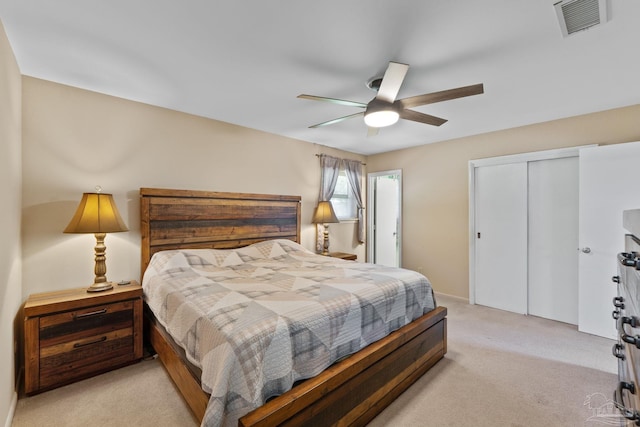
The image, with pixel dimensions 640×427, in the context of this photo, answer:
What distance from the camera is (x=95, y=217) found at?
7.76 feet

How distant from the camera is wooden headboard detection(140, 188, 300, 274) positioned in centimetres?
296

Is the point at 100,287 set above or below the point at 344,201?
below

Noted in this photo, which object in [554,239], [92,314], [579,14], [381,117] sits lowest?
[92,314]

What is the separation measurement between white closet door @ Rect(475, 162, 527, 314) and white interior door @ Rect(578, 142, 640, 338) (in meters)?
0.65

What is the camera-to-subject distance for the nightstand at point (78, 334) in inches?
80.7

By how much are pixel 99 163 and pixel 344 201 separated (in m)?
3.63

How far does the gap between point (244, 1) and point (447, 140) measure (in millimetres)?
3693

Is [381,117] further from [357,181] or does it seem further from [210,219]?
[357,181]

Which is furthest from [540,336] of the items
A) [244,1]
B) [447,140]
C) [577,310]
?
[244,1]

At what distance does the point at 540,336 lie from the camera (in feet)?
9.96

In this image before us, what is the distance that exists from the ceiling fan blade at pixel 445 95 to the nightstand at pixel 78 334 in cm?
282

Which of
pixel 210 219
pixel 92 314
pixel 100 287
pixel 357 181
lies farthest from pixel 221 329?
pixel 357 181

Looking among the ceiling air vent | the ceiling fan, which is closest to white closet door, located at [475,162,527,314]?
the ceiling fan

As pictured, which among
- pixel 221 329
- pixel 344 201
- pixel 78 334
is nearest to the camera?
pixel 221 329
